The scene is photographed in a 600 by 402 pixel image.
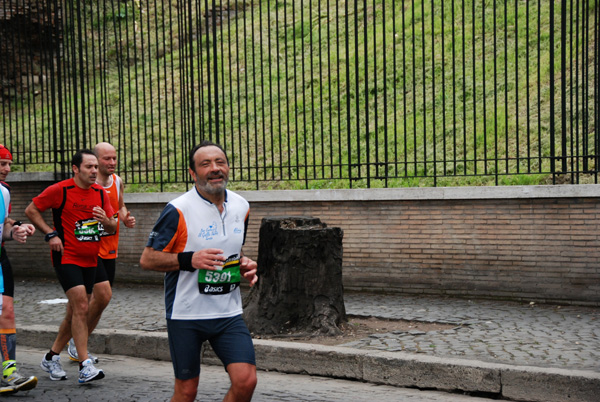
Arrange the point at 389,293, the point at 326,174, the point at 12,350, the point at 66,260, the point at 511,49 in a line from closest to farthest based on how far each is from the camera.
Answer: the point at 12,350 < the point at 66,260 < the point at 389,293 < the point at 326,174 < the point at 511,49

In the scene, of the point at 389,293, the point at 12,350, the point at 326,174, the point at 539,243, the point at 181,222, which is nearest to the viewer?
the point at 181,222

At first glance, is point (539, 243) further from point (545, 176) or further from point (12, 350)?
point (12, 350)

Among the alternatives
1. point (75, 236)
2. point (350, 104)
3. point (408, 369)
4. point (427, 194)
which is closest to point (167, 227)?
point (75, 236)

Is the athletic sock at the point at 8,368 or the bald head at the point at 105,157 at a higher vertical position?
the bald head at the point at 105,157

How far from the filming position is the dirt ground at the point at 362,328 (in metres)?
7.32

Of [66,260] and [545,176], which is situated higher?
[545,176]

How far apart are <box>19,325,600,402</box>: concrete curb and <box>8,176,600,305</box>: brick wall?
3351 millimetres

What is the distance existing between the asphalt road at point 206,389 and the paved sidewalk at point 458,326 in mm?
299

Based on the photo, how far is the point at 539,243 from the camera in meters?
9.24

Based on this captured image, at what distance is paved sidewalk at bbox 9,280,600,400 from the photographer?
253 inches

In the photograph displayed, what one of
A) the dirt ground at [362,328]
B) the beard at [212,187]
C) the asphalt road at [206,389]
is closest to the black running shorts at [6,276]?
the asphalt road at [206,389]

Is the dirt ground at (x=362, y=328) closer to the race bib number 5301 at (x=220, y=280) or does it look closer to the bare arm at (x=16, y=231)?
the bare arm at (x=16, y=231)

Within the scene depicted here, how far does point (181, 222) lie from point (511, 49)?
11.8 meters

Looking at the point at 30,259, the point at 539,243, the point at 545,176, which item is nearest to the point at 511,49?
the point at 545,176
